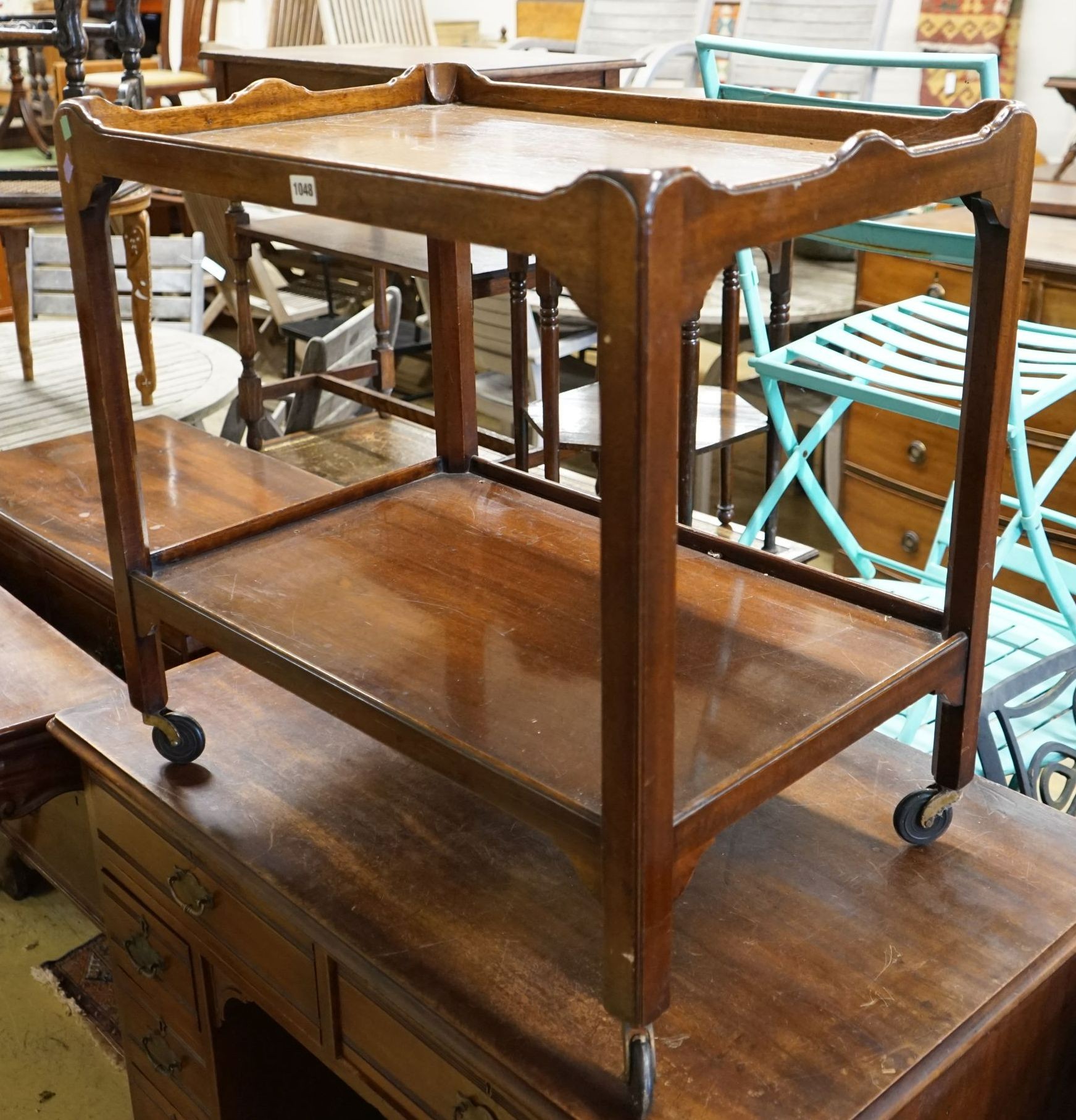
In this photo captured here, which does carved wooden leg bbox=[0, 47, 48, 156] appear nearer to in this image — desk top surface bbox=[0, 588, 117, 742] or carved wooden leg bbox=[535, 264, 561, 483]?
carved wooden leg bbox=[535, 264, 561, 483]

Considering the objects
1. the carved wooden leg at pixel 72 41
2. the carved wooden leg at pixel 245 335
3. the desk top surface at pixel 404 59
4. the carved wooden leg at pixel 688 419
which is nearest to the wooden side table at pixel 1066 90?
the desk top surface at pixel 404 59

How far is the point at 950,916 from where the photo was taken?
1140 millimetres

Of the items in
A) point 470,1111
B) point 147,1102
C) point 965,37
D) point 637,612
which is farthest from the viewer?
point 965,37

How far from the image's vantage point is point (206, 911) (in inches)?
53.2

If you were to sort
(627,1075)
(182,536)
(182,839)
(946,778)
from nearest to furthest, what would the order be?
(627,1075) < (946,778) < (182,839) < (182,536)

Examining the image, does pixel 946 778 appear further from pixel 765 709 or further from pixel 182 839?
pixel 182 839

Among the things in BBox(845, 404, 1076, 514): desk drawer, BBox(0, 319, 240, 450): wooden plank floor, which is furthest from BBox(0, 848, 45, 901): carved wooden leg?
BBox(845, 404, 1076, 514): desk drawer

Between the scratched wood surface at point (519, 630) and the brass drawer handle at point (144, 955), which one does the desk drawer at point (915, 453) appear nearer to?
the scratched wood surface at point (519, 630)

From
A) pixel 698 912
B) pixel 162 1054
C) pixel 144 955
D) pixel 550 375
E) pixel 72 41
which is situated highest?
pixel 72 41

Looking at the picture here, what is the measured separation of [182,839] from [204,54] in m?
2.52

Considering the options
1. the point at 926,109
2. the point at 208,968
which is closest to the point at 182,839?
the point at 208,968

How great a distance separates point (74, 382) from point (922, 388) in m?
2.60

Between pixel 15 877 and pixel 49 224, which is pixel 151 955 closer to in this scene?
pixel 15 877

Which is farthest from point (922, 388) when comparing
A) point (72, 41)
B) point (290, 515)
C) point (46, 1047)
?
point (72, 41)
